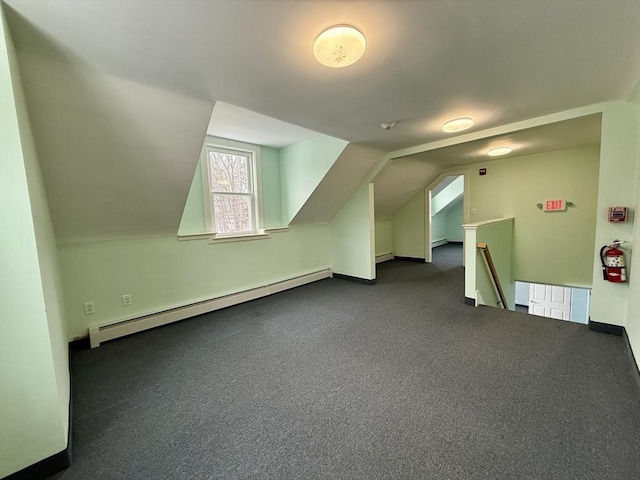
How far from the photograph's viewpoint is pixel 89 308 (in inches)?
104

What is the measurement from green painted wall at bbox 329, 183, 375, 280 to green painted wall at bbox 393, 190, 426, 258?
224 cm

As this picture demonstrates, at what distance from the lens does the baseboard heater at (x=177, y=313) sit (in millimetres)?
2680

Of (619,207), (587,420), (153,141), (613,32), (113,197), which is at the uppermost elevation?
(613,32)

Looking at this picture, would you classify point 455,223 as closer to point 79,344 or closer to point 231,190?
point 231,190

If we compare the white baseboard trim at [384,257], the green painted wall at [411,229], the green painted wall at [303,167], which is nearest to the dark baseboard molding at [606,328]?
the green painted wall at [303,167]

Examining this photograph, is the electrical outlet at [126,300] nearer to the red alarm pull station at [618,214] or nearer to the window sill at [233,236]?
the window sill at [233,236]

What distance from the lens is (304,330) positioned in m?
A: 2.85

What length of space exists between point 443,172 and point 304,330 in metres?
4.75

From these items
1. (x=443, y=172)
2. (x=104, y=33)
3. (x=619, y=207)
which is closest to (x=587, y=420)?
(x=619, y=207)

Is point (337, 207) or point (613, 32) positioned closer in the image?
point (613, 32)

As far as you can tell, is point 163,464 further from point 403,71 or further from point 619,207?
point 619,207

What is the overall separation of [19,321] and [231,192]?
9.14 feet

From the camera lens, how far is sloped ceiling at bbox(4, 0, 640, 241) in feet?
4.17

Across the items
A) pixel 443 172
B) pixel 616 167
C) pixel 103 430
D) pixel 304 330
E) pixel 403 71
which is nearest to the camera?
pixel 103 430
